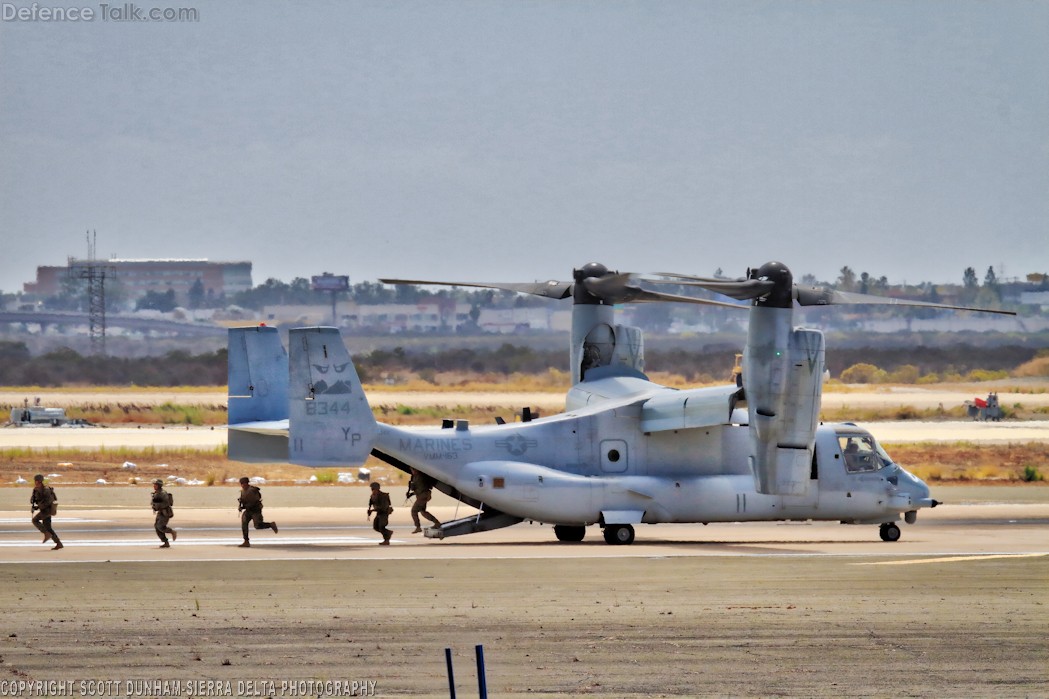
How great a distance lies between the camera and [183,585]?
2125cm

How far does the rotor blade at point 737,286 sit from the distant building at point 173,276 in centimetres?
15298

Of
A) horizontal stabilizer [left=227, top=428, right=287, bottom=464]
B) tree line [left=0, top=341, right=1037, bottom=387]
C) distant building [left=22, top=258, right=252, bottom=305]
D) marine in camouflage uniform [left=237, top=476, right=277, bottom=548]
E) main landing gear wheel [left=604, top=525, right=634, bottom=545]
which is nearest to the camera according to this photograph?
marine in camouflage uniform [left=237, top=476, right=277, bottom=548]

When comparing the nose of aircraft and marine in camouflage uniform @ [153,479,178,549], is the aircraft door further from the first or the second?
marine in camouflage uniform @ [153,479,178,549]

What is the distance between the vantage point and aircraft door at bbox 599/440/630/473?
2781 cm

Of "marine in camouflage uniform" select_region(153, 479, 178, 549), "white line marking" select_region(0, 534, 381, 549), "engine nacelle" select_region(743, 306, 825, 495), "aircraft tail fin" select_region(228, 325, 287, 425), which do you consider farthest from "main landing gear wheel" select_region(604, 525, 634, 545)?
"marine in camouflage uniform" select_region(153, 479, 178, 549)

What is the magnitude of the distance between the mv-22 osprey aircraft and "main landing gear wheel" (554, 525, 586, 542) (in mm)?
25

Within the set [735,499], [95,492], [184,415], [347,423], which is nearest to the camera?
[347,423]

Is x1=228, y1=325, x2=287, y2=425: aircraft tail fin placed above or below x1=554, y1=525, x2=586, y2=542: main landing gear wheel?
above

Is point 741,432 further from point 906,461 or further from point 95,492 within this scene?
point 906,461

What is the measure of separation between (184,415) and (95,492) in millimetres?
34805

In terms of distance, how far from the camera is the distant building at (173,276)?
17825 centimetres

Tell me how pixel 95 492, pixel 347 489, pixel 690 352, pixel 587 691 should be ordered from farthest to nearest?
1. pixel 690 352
2. pixel 347 489
3. pixel 95 492
4. pixel 587 691

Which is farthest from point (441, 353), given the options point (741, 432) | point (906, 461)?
point (741, 432)

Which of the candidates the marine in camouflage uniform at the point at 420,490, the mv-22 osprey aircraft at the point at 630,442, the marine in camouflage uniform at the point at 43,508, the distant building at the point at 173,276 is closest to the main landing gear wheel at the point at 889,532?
the mv-22 osprey aircraft at the point at 630,442
